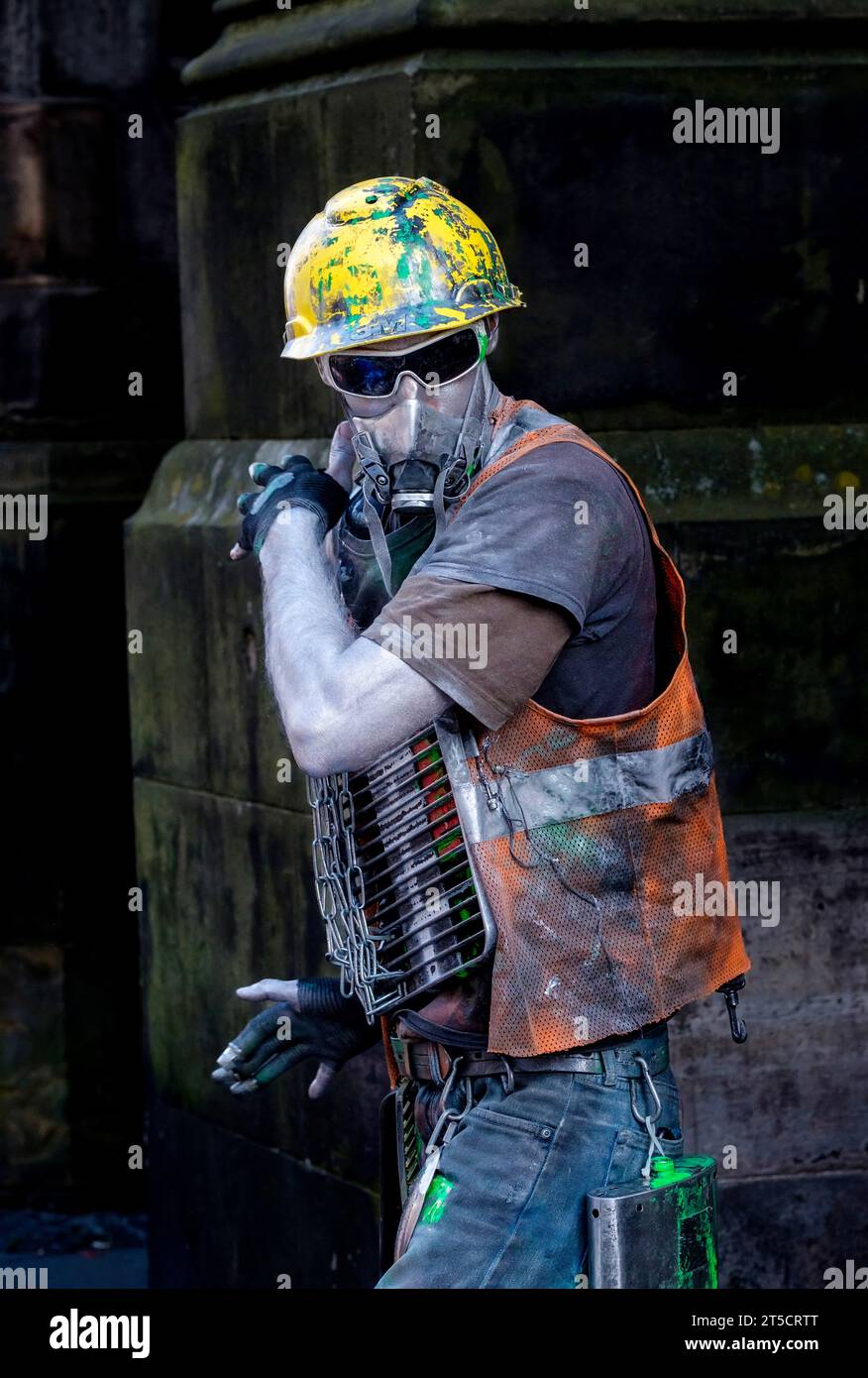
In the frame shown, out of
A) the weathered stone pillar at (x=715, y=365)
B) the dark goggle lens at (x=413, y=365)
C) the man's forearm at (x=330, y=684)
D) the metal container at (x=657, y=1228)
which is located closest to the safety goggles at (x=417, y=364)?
the dark goggle lens at (x=413, y=365)

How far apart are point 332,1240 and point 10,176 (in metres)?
3.20

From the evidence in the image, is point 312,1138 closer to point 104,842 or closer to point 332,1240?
point 332,1240

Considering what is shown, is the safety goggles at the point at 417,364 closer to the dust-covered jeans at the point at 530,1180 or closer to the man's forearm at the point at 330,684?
the man's forearm at the point at 330,684

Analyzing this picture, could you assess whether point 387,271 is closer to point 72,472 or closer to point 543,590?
point 543,590

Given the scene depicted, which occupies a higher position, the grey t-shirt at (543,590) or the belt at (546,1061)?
the grey t-shirt at (543,590)

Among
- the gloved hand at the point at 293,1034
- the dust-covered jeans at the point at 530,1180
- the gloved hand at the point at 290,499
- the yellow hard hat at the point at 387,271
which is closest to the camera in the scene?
the dust-covered jeans at the point at 530,1180

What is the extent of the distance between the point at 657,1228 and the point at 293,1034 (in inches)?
33.6

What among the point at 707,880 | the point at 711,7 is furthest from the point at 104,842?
the point at 707,880

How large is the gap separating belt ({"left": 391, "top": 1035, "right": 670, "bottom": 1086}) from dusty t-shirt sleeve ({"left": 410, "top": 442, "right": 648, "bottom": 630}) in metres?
0.66

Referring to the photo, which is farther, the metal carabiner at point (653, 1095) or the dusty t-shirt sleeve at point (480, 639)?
the metal carabiner at point (653, 1095)

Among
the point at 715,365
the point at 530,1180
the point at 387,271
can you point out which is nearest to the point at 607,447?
the point at 715,365

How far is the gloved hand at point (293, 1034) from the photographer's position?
4074mm

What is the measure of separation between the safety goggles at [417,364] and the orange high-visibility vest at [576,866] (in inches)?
7.1

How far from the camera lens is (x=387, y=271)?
3643 mm
